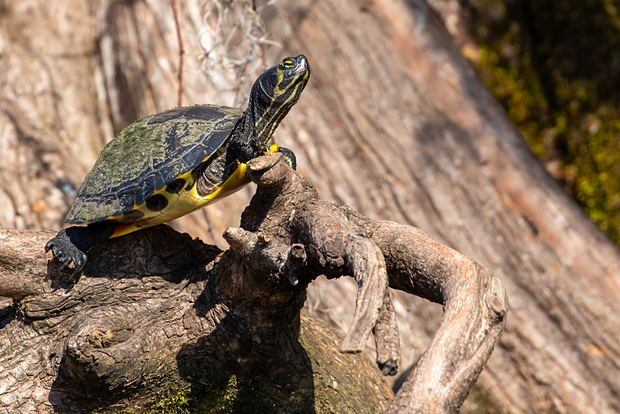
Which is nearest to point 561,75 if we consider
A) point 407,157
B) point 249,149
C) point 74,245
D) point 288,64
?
point 407,157

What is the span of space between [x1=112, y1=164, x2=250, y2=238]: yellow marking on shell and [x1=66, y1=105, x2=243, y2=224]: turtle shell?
5 cm

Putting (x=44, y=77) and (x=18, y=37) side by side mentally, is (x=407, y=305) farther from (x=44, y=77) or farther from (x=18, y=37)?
(x=18, y=37)

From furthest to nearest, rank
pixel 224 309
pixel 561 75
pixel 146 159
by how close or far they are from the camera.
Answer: pixel 561 75 → pixel 146 159 → pixel 224 309

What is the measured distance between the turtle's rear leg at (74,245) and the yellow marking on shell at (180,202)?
0.10 meters

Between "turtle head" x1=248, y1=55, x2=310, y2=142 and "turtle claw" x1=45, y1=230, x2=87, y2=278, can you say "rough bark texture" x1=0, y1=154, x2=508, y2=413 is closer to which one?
"turtle claw" x1=45, y1=230, x2=87, y2=278

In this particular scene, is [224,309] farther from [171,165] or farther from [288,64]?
[288,64]

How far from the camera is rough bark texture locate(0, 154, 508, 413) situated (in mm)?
1447

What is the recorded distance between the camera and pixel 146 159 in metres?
1.96

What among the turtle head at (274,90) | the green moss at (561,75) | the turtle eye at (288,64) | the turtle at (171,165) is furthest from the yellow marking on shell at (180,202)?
the green moss at (561,75)

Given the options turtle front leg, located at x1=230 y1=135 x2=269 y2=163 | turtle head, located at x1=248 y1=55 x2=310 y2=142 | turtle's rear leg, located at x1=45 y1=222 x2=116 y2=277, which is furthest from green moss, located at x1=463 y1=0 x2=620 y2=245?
turtle's rear leg, located at x1=45 y1=222 x2=116 y2=277

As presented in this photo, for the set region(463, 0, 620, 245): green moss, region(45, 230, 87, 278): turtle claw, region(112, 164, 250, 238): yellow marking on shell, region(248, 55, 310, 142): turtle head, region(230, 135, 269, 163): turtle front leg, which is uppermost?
region(463, 0, 620, 245): green moss

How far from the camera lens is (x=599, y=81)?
402 cm

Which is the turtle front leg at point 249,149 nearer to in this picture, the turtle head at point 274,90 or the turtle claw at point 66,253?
the turtle head at point 274,90

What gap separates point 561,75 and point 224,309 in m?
3.57
